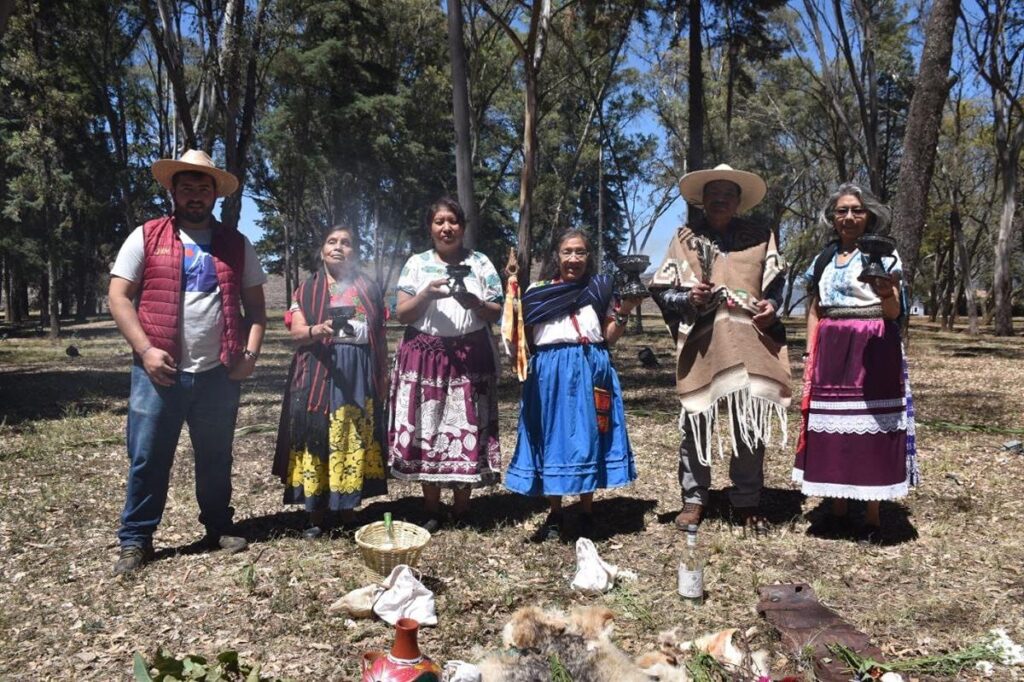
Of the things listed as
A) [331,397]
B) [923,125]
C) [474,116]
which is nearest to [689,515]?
[331,397]

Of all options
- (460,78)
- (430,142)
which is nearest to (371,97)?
(430,142)

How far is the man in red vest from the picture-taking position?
384 centimetres

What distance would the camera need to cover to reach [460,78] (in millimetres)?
8961

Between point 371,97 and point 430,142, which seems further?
point 430,142

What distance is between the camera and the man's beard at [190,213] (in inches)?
157

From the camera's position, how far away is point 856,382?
424 cm

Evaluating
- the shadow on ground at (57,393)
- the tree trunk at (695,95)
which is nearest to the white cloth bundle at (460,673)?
the shadow on ground at (57,393)

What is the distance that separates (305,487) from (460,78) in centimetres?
609

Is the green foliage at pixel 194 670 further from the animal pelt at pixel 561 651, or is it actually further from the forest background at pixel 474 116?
the forest background at pixel 474 116

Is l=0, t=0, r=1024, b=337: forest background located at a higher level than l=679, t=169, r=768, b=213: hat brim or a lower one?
higher

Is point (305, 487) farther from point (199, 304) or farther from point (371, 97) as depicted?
point (371, 97)

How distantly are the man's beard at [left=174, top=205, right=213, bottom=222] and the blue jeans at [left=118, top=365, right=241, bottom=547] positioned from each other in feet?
2.66

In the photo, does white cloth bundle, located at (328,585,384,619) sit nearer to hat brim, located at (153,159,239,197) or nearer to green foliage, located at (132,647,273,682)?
green foliage, located at (132,647,273,682)

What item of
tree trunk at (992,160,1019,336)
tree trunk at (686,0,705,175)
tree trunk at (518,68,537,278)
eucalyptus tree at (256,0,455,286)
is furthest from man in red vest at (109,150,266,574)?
tree trunk at (992,160,1019,336)
